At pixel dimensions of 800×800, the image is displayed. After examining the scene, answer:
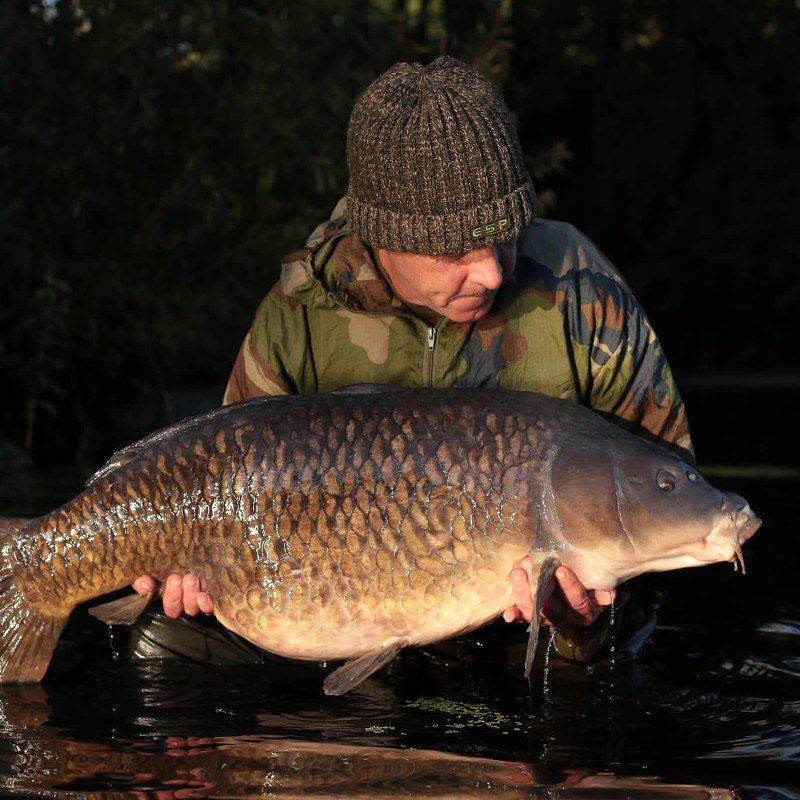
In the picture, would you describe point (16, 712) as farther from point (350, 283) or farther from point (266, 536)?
point (350, 283)

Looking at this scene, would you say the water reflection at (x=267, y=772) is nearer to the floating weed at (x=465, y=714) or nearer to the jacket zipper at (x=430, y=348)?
the floating weed at (x=465, y=714)

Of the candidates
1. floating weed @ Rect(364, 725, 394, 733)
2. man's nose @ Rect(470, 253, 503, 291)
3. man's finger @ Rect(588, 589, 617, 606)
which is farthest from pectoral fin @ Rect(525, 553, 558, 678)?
man's nose @ Rect(470, 253, 503, 291)

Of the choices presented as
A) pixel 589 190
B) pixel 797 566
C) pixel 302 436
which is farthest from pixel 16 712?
pixel 589 190

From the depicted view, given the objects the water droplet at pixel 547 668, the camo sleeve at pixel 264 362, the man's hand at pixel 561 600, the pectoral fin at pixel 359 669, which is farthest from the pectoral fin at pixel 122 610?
the water droplet at pixel 547 668

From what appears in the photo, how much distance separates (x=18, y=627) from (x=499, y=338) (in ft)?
4.67

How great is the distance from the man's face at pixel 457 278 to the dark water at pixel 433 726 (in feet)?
3.03

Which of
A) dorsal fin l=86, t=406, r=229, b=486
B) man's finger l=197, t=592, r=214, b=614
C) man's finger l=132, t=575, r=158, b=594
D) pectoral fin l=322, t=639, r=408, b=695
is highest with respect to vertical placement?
dorsal fin l=86, t=406, r=229, b=486

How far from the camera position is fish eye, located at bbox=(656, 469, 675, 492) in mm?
2869

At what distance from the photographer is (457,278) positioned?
323 centimetres

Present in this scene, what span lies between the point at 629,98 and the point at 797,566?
19518 millimetres

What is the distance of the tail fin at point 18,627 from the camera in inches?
122

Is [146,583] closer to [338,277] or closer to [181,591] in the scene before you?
[181,591]

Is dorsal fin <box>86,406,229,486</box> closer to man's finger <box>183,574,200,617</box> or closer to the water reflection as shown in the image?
man's finger <box>183,574,200,617</box>

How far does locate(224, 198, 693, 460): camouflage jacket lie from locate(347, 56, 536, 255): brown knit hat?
1.04 ft
